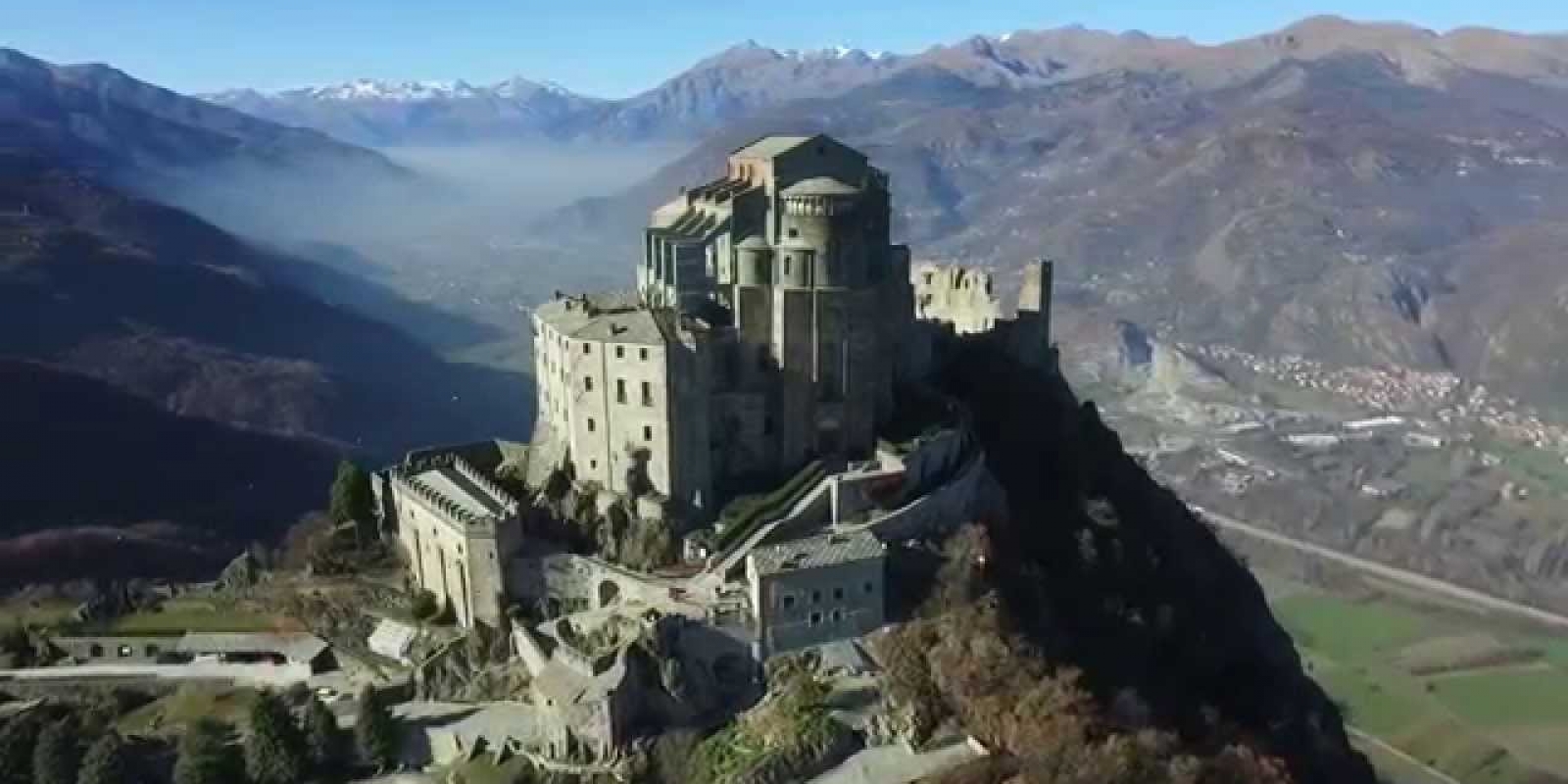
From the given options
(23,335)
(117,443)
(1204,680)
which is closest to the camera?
(1204,680)

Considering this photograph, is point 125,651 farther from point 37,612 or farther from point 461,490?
point 461,490

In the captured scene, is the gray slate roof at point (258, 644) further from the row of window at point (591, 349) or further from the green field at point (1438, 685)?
the green field at point (1438, 685)

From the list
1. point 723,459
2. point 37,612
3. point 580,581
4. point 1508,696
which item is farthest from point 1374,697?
point 37,612

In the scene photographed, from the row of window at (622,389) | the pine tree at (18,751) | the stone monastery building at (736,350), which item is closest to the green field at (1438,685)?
the stone monastery building at (736,350)

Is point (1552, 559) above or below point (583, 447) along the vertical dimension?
below

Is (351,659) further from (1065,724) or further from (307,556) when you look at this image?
(1065,724)

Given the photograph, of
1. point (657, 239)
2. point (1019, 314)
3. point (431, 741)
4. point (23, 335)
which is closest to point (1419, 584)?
point (1019, 314)

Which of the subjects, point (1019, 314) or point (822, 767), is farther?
point (1019, 314)
